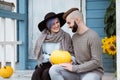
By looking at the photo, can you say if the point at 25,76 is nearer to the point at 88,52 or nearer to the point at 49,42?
the point at 49,42

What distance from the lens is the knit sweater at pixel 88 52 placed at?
312 centimetres

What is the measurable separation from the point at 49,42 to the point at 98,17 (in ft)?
7.77

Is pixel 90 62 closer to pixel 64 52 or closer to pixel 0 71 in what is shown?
pixel 64 52

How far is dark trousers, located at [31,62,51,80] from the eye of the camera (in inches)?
135

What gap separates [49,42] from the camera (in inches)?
144

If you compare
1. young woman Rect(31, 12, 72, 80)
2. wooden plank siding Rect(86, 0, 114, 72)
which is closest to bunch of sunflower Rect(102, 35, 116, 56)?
wooden plank siding Rect(86, 0, 114, 72)

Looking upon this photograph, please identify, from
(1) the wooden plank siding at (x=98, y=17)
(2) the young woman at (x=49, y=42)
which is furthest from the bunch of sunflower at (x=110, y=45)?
(2) the young woman at (x=49, y=42)

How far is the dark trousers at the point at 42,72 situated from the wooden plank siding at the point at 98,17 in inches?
93.1

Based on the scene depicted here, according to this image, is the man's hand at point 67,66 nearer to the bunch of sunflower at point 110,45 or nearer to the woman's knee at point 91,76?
the woman's knee at point 91,76

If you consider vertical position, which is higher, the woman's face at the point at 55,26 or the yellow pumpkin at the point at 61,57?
the woman's face at the point at 55,26

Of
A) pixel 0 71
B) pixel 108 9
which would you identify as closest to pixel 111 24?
pixel 108 9

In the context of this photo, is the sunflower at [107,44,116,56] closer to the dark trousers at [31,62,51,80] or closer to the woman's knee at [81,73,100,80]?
the dark trousers at [31,62,51,80]

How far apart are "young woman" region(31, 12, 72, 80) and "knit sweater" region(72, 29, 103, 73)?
0.29 metres

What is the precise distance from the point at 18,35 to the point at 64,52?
306cm
